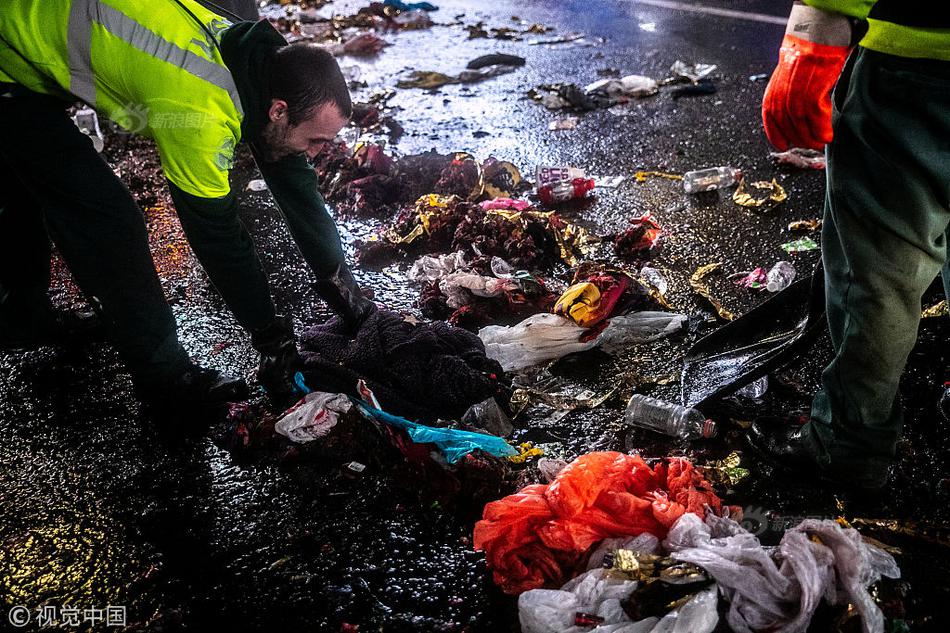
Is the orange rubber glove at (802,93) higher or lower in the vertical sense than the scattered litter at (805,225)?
higher

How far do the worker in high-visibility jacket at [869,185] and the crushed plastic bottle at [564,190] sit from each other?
7.39ft

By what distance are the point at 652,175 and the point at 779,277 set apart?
1615 mm

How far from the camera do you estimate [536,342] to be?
3.08 metres

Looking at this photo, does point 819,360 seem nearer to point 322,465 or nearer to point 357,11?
point 322,465

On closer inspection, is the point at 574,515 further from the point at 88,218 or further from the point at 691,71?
the point at 691,71

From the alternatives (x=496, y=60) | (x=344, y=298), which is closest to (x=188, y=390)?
(x=344, y=298)

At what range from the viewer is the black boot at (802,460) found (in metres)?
2.15

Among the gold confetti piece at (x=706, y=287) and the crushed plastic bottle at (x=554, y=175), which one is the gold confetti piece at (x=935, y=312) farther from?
the crushed plastic bottle at (x=554, y=175)

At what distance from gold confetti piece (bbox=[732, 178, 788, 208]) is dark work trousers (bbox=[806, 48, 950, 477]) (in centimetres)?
221

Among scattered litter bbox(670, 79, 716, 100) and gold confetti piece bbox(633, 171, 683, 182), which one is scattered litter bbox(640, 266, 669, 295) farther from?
scattered litter bbox(670, 79, 716, 100)

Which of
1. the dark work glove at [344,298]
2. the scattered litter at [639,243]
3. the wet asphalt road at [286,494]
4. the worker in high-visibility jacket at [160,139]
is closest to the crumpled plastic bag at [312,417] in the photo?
the wet asphalt road at [286,494]

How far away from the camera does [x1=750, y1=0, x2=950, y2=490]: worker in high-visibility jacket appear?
5.48 feet

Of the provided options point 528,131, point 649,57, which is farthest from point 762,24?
point 528,131

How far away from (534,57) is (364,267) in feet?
16.0
